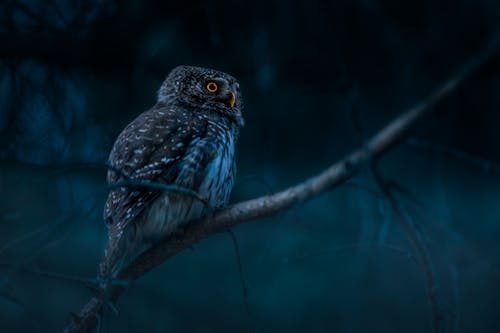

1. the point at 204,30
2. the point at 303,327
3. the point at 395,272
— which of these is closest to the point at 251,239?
the point at 303,327

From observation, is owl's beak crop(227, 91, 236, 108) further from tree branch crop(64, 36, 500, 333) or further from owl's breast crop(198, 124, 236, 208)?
tree branch crop(64, 36, 500, 333)

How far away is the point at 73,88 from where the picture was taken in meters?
2.98

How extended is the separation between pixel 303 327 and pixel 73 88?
183 centimetres

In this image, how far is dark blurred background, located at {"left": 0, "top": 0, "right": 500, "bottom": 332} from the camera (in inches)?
112

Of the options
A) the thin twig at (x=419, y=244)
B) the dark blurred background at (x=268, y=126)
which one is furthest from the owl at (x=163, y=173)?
the thin twig at (x=419, y=244)

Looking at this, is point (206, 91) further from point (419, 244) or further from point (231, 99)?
point (419, 244)

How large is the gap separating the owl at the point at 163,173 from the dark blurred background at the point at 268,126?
0.25m

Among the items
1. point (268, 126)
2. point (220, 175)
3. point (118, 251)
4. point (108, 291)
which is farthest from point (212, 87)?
point (108, 291)

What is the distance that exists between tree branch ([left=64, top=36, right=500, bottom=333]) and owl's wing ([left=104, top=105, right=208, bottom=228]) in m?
0.21

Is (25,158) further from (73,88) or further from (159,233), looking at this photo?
(159,233)

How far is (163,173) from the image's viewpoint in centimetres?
252

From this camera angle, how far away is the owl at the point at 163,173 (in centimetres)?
245

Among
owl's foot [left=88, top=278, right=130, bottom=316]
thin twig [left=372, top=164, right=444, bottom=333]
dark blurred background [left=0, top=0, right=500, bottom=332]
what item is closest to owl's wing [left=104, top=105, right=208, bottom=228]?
dark blurred background [left=0, top=0, right=500, bottom=332]

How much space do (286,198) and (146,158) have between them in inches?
36.9
